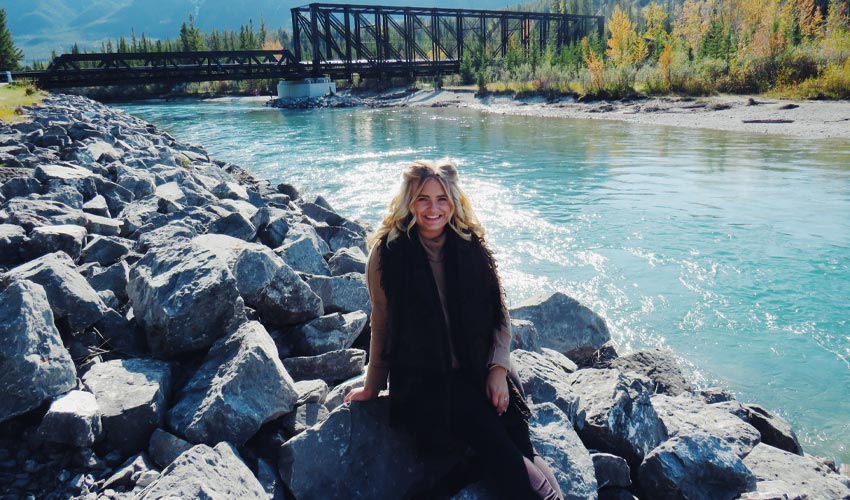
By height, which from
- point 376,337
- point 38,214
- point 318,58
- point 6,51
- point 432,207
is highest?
point 6,51

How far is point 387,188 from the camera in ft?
52.4

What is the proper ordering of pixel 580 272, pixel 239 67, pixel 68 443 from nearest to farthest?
pixel 68 443
pixel 580 272
pixel 239 67

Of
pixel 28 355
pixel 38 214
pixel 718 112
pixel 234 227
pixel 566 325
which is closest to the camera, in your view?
pixel 28 355

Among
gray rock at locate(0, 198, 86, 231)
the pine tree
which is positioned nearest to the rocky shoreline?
gray rock at locate(0, 198, 86, 231)

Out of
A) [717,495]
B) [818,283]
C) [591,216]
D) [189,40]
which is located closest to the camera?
[717,495]

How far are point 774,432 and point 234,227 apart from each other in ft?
18.8

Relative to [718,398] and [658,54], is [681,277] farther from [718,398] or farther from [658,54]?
[658,54]

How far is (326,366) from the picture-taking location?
14.1ft

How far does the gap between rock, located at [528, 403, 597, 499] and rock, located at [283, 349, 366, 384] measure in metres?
1.52

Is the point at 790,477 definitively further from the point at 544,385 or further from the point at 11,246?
the point at 11,246

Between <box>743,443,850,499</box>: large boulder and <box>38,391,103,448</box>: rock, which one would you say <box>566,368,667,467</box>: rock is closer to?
<box>743,443,850,499</box>: large boulder

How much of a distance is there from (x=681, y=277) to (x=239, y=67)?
5213 cm

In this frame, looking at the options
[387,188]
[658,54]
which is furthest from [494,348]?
[658,54]

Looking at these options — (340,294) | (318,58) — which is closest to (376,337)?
(340,294)
